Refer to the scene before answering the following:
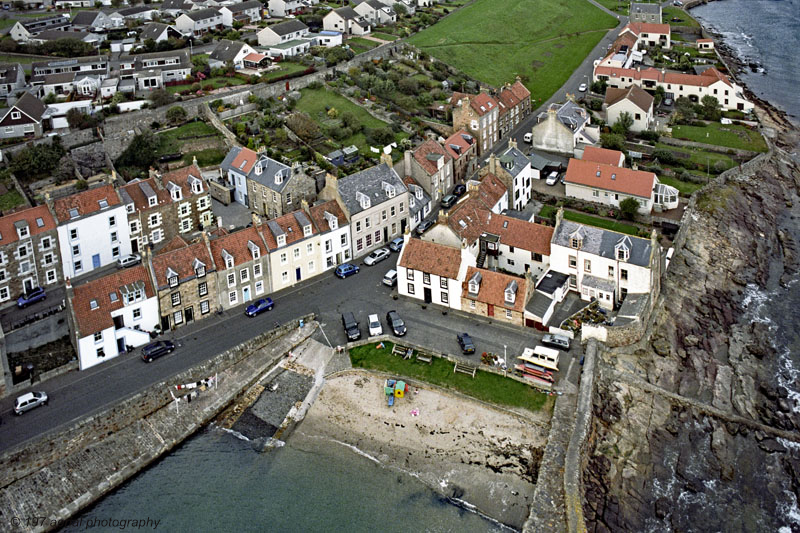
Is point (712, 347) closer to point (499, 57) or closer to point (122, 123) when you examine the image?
point (122, 123)

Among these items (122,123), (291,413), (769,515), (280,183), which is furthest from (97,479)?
(122,123)

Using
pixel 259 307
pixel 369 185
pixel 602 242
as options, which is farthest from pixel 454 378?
pixel 369 185

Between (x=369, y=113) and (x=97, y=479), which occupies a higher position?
(x=369, y=113)

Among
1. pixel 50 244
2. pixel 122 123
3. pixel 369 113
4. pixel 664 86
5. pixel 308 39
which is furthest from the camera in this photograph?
pixel 308 39

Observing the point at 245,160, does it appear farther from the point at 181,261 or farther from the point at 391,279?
the point at 391,279

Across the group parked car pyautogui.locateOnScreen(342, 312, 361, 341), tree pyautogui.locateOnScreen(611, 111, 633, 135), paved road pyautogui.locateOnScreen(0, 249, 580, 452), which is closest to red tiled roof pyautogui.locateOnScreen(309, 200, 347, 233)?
paved road pyautogui.locateOnScreen(0, 249, 580, 452)

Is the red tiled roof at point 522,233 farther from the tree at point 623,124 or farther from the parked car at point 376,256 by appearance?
the tree at point 623,124

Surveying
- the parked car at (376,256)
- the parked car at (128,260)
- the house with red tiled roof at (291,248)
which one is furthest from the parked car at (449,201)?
the parked car at (128,260)
